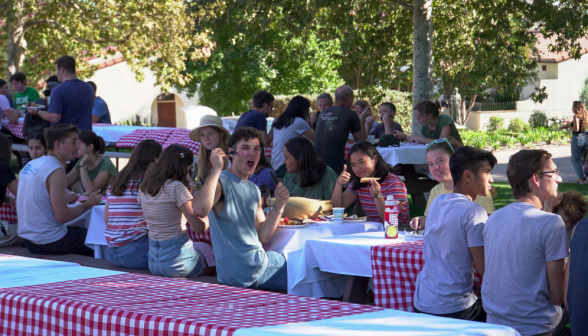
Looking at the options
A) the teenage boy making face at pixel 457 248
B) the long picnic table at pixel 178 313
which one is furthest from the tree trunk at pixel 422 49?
the long picnic table at pixel 178 313

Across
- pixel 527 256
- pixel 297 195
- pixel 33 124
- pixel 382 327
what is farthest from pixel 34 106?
pixel 382 327

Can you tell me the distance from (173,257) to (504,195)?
24.8 feet

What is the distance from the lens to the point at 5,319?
2.57m

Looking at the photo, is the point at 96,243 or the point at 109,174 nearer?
the point at 96,243

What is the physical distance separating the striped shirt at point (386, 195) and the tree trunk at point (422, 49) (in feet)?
19.7

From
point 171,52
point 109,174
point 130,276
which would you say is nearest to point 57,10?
point 171,52

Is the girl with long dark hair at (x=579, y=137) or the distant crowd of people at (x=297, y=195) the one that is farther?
the girl with long dark hair at (x=579, y=137)

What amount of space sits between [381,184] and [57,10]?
15.6 m

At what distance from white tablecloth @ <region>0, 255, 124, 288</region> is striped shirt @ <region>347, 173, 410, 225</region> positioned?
2.62m

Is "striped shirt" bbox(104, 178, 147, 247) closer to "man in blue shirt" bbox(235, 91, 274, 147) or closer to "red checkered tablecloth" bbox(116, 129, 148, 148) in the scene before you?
"man in blue shirt" bbox(235, 91, 274, 147)

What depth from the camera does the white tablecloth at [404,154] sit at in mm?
8625

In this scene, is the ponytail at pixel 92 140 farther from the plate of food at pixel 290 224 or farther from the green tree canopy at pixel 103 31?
the green tree canopy at pixel 103 31

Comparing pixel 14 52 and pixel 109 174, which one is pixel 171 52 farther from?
pixel 109 174

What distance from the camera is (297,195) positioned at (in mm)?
5715
